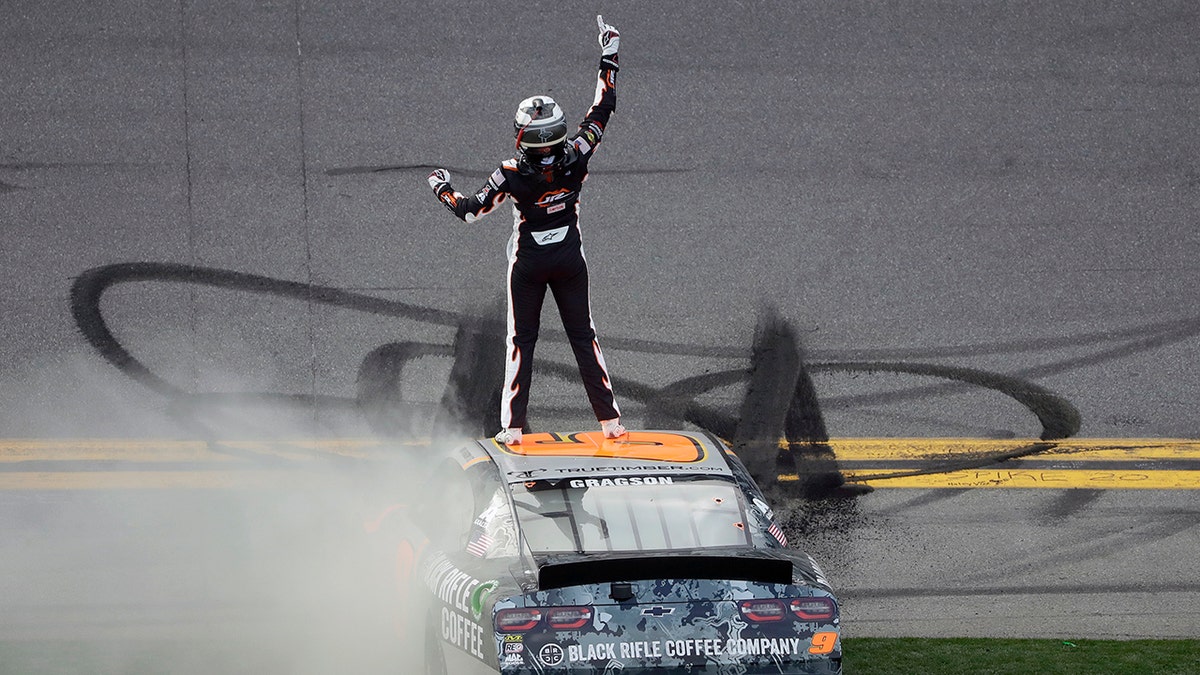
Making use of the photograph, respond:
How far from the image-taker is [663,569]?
15.5 ft

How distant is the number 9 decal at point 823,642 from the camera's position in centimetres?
471

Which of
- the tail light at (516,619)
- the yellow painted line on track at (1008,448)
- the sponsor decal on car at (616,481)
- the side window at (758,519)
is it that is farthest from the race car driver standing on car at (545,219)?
the yellow painted line on track at (1008,448)

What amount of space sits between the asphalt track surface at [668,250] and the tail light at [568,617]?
3.40 meters

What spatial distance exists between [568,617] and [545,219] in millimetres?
2713

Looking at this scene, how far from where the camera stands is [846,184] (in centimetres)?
928

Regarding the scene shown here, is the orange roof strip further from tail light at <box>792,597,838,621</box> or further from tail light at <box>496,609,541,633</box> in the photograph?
Answer: tail light at <box>496,609,541,633</box>

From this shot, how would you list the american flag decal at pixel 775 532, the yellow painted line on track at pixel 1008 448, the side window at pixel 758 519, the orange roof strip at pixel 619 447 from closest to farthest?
the side window at pixel 758 519, the american flag decal at pixel 775 532, the orange roof strip at pixel 619 447, the yellow painted line on track at pixel 1008 448

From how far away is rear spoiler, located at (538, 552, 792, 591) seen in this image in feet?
15.4

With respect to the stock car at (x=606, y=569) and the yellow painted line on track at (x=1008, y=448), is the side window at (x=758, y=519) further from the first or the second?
the yellow painted line on track at (x=1008, y=448)

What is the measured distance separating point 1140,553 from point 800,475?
2108mm

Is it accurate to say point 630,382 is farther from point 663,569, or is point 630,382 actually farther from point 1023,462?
point 663,569

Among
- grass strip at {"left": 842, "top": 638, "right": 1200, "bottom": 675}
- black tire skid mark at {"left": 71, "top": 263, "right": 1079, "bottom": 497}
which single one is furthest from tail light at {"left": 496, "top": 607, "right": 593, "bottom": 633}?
black tire skid mark at {"left": 71, "top": 263, "right": 1079, "bottom": 497}

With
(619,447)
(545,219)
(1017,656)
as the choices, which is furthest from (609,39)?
(1017,656)

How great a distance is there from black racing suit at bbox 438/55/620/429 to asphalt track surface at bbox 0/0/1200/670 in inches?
61.3
